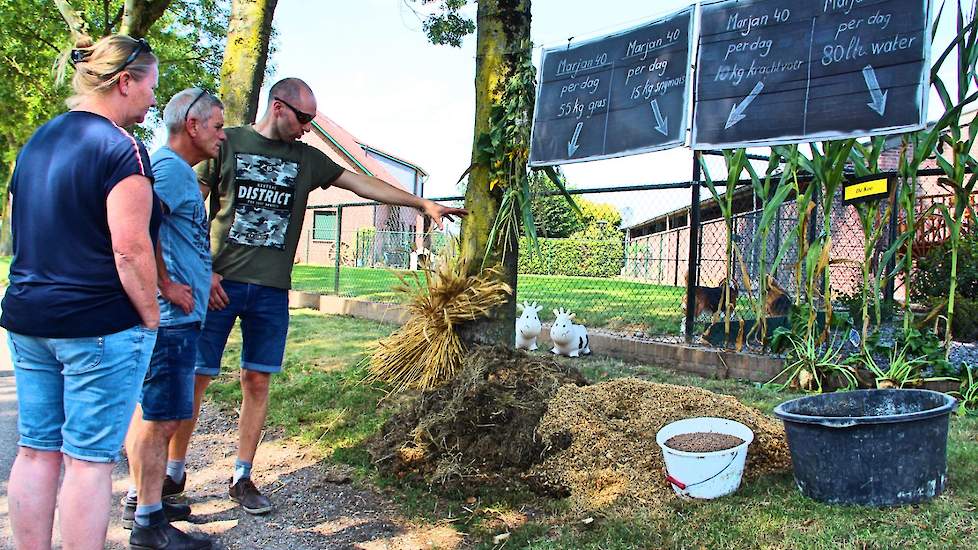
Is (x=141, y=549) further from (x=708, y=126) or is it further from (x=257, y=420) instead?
(x=708, y=126)

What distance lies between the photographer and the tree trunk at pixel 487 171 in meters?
4.46

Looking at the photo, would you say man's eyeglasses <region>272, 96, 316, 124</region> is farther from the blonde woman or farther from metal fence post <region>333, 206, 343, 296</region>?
metal fence post <region>333, 206, 343, 296</region>

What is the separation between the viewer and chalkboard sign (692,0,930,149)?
12.7 ft

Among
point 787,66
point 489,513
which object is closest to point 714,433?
point 489,513

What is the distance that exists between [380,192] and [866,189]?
10.5ft

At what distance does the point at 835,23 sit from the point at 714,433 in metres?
2.68

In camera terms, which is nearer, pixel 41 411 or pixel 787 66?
pixel 41 411

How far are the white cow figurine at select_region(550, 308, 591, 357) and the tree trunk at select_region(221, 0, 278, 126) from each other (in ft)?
11.1

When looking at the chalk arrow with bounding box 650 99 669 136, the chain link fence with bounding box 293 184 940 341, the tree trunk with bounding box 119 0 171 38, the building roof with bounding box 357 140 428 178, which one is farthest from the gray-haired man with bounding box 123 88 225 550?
the building roof with bounding box 357 140 428 178

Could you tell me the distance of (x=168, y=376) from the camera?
2641 mm

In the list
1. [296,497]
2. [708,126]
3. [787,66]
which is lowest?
[296,497]

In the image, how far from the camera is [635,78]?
491cm

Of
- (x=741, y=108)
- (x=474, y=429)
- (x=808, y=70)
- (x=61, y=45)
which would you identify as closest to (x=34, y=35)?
(x=61, y=45)

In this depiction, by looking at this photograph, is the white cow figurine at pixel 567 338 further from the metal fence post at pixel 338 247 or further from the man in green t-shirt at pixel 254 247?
the metal fence post at pixel 338 247
